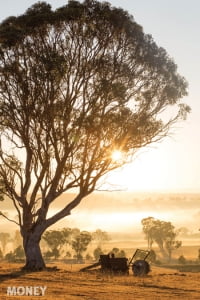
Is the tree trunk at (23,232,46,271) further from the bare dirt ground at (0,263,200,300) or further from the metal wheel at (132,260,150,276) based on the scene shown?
the metal wheel at (132,260,150,276)

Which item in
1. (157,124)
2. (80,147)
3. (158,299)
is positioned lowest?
(158,299)

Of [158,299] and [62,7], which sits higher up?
[62,7]

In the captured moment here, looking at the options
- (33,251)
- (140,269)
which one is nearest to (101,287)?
(140,269)

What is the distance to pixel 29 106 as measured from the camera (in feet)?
104

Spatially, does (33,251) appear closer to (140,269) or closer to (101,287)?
(140,269)

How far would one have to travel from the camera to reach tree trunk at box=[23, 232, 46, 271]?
32.0 metres

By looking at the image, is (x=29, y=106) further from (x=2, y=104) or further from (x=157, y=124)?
(x=157, y=124)

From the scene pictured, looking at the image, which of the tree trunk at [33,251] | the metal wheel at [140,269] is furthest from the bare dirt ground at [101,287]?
the tree trunk at [33,251]

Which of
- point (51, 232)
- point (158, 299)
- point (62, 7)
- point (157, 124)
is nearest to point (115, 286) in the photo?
point (158, 299)

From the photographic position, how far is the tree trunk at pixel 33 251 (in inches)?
1260

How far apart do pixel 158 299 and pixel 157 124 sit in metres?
18.9

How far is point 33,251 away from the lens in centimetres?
3250

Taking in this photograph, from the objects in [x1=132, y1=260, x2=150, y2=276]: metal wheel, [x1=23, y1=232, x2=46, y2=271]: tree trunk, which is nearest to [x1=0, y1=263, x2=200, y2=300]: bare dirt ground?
[x1=132, y1=260, x2=150, y2=276]: metal wheel

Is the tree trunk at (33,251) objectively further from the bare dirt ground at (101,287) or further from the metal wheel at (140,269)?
the metal wheel at (140,269)
